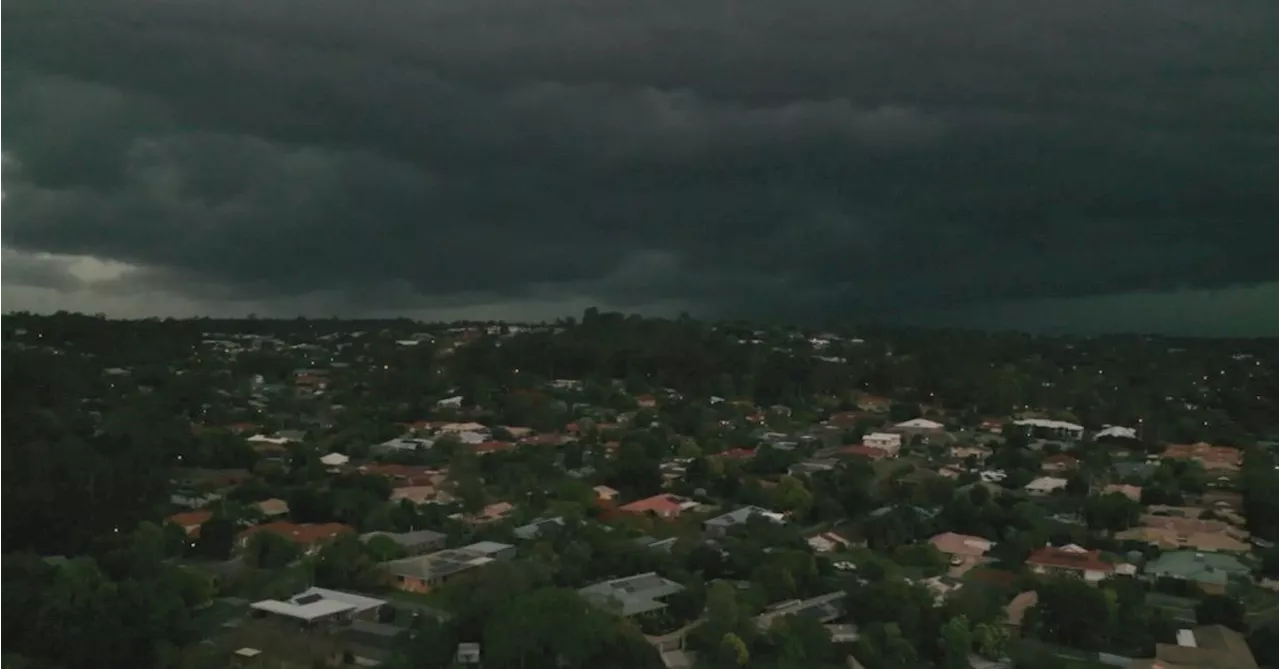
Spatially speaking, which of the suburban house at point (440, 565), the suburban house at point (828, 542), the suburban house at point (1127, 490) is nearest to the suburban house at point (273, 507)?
the suburban house at point (440, 565)

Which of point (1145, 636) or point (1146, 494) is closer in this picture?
point (1145, 636)

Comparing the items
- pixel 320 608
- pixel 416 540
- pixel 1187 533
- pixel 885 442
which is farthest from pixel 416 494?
pixel 1187 533

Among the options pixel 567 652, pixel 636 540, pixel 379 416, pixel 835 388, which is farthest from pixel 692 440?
pixel 567 652

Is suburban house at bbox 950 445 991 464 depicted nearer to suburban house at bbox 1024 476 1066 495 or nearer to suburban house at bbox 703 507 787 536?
suburban house at bbox 1024 476 1066 495

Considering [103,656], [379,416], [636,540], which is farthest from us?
[379,416]

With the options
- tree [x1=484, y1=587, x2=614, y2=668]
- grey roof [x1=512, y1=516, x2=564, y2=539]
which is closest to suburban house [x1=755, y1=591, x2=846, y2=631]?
tree [x1=484, y1=587, x2=614, y2=668]

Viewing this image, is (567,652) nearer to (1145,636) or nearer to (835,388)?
(1145,636)
